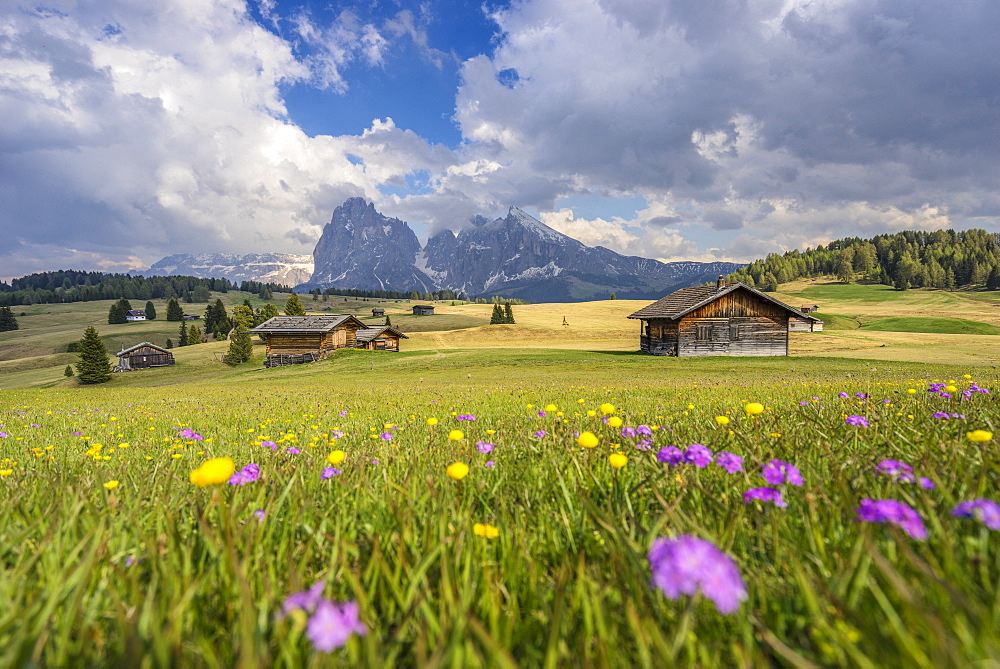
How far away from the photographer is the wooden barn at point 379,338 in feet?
226

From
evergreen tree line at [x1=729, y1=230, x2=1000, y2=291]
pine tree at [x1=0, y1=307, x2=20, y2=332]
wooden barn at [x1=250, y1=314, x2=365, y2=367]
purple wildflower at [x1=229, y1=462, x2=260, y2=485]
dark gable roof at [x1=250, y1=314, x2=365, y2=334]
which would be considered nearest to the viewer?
purple wildflower at [x1=229, y1=462, x2=260, y2=485]

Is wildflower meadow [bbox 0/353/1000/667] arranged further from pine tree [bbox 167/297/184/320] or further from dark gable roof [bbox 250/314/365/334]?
pine tree [bbox 167/297/184/320]

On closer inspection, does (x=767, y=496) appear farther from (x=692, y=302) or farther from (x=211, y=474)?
(x=692, y=302)

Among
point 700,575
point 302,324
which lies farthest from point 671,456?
point 302,324

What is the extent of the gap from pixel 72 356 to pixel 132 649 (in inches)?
5118

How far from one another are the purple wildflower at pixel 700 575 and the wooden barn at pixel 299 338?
207 ft

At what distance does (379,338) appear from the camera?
70812 millimetres

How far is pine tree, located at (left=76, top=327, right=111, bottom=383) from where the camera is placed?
61688mm

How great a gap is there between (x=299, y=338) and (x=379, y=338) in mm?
13349

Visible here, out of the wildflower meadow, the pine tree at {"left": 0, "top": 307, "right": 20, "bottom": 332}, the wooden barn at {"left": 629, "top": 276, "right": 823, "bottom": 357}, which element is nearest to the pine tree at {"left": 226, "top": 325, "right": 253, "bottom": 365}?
the wooden barn at {"left": 629, "top": 276, "right": 823, "bottom": 357}

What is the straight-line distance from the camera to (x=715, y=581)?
2.62 feet

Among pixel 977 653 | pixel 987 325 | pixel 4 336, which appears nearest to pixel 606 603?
pixel 977 653

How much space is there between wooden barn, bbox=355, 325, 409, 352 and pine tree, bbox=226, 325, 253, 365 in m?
17.7

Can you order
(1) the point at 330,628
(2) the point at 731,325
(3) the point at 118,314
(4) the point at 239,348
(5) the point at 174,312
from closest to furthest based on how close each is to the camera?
(1) the point at 330,628 → (2) the point at 731,325 → (4) the point at 239,348 → (3) the point at 118,314 → (5) the point at 174,312
